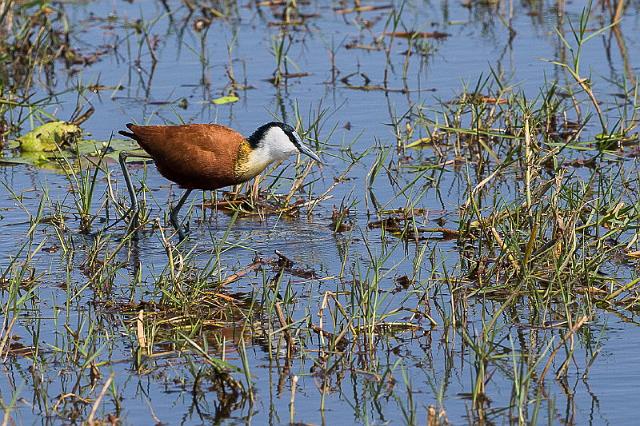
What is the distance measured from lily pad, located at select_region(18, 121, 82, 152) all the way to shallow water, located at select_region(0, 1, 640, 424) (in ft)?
0.96

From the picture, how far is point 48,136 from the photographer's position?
356 inches

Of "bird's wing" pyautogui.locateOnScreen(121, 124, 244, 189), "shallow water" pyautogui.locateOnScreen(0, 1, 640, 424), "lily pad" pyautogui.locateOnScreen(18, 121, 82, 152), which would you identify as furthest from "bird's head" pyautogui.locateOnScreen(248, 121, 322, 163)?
"lily pad" pyautogui.locateOnScreen(18, 121, 82, 152)

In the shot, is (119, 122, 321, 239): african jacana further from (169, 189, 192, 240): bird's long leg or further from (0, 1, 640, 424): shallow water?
(0, 1, 640, 424): shallow water

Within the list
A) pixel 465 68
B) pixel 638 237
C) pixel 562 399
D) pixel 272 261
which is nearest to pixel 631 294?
pixel 638 237

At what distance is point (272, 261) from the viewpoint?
6.92 m

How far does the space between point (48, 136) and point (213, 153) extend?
203 cm

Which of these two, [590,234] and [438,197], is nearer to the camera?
[590,234]

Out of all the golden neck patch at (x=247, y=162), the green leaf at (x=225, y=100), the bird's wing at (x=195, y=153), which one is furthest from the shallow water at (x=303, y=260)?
the golden neck patch at (x=247, y=162)

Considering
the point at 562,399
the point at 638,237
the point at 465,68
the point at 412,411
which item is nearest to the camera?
the point at 412,411

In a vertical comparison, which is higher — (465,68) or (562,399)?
(465,68)

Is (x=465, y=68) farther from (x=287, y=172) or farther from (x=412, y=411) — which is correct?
(x=412, y=411)

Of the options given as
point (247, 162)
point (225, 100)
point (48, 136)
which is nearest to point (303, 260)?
point (247, 162)

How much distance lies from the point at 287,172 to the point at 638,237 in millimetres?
2856

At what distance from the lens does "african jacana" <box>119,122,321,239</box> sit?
24.6ft
